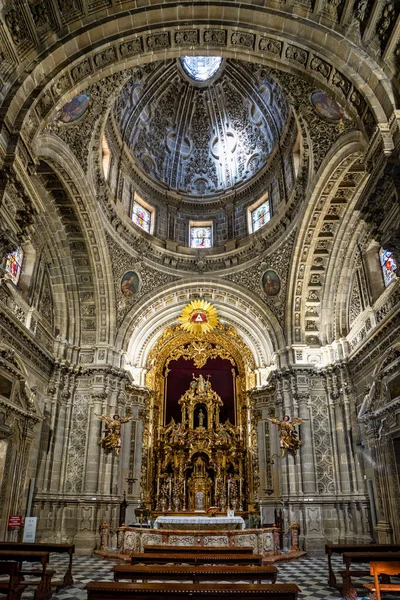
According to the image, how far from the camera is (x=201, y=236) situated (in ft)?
76.7

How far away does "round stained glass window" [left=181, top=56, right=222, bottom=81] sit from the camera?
23.6 m

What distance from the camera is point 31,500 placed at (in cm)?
1502

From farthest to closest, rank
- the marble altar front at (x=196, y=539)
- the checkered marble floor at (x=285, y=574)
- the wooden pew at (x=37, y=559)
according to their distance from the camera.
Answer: the marble altar front at (x=196, y=539) → the checkered marble floor at (x=285, y=574) → the wooden pew at (x=37, y=559)

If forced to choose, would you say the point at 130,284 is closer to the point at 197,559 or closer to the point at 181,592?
the point at 197,559

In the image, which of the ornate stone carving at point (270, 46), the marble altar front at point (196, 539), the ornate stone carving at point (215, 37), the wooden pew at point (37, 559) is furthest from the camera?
the marble altar front at point (196, 539)

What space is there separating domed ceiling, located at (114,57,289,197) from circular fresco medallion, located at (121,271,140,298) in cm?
588

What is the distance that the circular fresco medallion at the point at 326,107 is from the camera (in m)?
13.5

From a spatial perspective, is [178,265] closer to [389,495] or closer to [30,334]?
[30,334]

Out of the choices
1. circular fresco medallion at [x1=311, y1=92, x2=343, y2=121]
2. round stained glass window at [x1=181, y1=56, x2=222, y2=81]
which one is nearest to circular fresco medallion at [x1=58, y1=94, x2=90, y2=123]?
circular fresco medallion at [x1=311, y1=92, x2=343, y2=121]

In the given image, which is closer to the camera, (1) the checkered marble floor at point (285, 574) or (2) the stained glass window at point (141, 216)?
(1) the checkered marble floor at point (285, 574)

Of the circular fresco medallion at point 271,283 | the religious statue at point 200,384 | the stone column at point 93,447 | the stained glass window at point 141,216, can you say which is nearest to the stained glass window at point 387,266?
the circular fresco medallion at point 271,283

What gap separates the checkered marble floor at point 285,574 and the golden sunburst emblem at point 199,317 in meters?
10.9

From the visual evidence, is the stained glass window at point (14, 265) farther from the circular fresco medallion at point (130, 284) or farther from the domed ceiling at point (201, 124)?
the domed ceiling at point (201, 124)

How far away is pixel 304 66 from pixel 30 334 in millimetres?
11368
